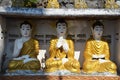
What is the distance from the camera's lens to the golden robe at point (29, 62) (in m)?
5.87

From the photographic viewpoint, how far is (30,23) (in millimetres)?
6395

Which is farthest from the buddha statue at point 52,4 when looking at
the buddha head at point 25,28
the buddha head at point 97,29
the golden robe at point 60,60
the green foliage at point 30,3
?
the buddha head at point 97,29

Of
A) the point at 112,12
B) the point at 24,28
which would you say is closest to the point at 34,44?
the point at 24,28

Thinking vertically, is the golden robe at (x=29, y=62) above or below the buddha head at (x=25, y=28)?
below

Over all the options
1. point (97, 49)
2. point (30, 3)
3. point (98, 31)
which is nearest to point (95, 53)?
→ point (97, 49)

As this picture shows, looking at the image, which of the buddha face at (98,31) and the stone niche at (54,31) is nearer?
the buddha face at (98,31)

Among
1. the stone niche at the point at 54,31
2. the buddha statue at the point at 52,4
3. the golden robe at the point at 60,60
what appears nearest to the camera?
the golden robe at the point at 60,60

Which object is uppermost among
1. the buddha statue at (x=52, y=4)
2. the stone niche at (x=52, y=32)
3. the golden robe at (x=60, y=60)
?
the buddha statue at (x=52, y=4)

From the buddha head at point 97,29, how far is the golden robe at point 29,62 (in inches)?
44.6

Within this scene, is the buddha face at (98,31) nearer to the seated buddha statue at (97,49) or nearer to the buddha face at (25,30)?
the seated buddha statue at (97,49)

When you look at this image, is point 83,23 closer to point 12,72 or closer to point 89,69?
point 89,69

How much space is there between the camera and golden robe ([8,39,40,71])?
19.3 feet

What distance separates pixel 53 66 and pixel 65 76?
0.33 metres

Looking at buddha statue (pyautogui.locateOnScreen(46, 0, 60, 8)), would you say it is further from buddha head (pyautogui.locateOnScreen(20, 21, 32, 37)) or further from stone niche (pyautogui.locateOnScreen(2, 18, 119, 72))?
stone niche (pyautogui.locateOnScreen(2, 18, 119, 72))
